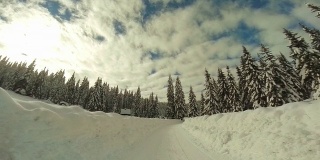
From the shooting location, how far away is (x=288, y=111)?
31.7ft

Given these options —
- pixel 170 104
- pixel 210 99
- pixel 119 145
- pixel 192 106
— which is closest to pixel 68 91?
pixel 170 104

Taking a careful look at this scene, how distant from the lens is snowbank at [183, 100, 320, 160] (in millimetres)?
7359

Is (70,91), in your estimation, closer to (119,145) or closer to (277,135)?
(119,145)

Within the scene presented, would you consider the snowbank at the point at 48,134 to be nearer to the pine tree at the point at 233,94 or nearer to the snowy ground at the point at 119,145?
the snowy ground at the point at 119,145

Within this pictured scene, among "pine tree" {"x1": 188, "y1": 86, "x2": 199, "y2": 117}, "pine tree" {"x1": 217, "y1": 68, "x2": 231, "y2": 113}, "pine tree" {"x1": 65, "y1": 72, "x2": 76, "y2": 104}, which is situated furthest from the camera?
"pine tree" {"x1": 65, "y1": 72, "x2": 76, "y2": 104}

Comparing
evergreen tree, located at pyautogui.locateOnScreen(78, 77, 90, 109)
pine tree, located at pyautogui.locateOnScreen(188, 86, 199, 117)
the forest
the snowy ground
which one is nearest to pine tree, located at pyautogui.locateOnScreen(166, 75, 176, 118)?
the forest

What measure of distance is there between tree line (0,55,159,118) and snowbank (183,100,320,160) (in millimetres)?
63235

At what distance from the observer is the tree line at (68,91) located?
7481cm

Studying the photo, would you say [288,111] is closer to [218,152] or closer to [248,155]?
[248,155]

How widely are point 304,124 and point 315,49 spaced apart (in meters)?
29.9

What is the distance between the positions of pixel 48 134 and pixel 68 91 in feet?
302

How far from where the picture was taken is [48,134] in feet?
36.1

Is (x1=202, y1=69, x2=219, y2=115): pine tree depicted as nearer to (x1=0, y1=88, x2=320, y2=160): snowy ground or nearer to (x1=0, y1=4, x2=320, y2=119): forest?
(x1=0, y1=4, x2=320, y2=119): forest

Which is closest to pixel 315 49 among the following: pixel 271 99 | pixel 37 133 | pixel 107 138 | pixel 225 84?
pixel 271 99
